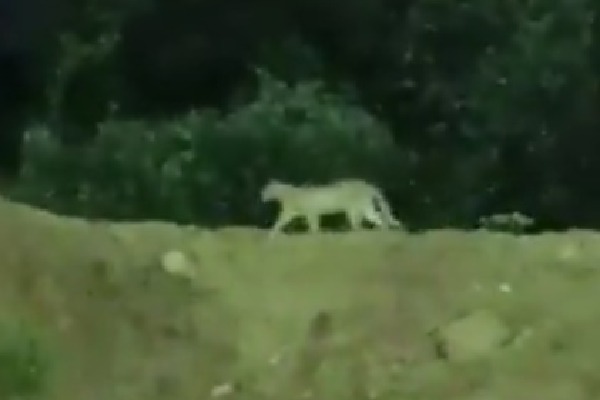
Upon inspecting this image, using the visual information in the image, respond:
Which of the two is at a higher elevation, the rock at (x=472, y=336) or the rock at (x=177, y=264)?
the rock at (x=177, y=264)

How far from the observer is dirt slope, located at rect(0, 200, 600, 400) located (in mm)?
4883

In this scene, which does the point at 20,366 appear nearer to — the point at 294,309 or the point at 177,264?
the point at 177,264

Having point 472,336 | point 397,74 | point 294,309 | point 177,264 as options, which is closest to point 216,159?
point 397,74

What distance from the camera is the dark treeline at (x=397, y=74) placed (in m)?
8.38

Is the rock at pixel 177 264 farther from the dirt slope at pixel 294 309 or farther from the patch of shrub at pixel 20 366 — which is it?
the patch of shrub at pixel 20 366

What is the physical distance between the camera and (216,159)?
8.27 meters

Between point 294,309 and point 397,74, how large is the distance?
3.65 metres

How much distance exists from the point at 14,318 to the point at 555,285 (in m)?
2.05

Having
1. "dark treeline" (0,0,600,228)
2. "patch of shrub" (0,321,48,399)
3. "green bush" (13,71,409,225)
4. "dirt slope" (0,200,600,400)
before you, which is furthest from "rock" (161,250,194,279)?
"dark treeline" (0,0,600,228)

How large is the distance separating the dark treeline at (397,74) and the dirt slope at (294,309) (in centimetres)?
297

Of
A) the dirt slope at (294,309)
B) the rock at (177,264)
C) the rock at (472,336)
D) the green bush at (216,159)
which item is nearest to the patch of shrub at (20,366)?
the dirt slope at (294,309)

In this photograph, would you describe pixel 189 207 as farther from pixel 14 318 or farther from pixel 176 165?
pixel 14 318

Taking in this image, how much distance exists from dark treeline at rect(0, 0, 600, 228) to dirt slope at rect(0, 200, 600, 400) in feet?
9.75

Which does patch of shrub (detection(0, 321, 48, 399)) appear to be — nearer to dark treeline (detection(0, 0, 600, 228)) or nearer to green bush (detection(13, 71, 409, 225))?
green bush (detection(13, 71, 409, 225))
